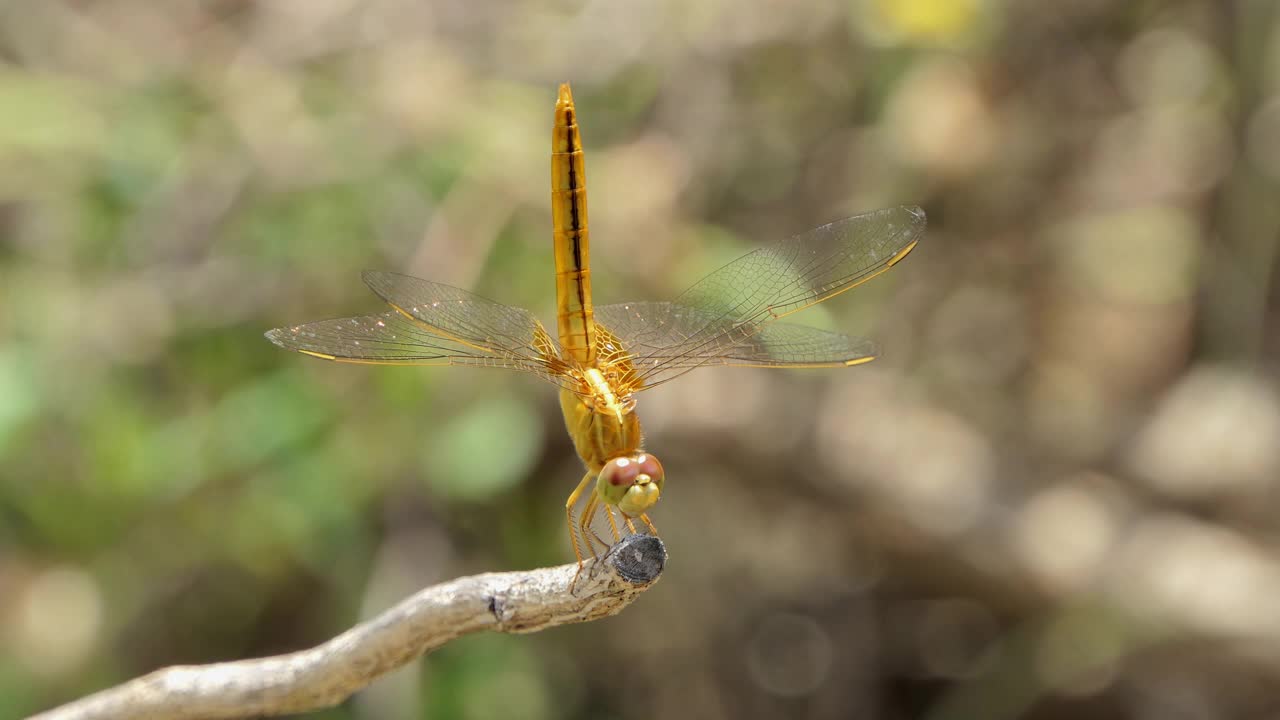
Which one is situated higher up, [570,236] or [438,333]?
[570,236]

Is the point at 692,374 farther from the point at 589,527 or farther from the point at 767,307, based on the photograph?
the point at 589,527

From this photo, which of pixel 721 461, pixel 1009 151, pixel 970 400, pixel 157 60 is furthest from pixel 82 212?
pixel 1009 151

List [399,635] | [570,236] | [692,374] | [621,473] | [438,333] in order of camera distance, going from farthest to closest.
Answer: [692,374]
[570,236]
[438,333]
[621,473]
[399,635]

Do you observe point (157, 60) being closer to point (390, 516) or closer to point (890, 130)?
point (390, 516)

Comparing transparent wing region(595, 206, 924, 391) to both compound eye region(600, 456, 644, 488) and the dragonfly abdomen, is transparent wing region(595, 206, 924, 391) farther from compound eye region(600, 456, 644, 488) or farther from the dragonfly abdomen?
compound eye region(600, 456, 644, 488)

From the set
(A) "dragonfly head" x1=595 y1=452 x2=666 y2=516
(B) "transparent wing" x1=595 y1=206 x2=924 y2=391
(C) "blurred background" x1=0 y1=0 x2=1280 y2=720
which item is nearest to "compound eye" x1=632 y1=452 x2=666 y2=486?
(A) "dragonfly head" x1=595 y1=452 x2=666 y2=516

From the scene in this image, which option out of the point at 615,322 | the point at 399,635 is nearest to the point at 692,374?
the point at 615,322

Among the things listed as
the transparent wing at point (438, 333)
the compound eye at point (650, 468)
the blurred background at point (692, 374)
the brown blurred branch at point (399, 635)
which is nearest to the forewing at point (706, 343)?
the transparent wing at point (438, 333)
